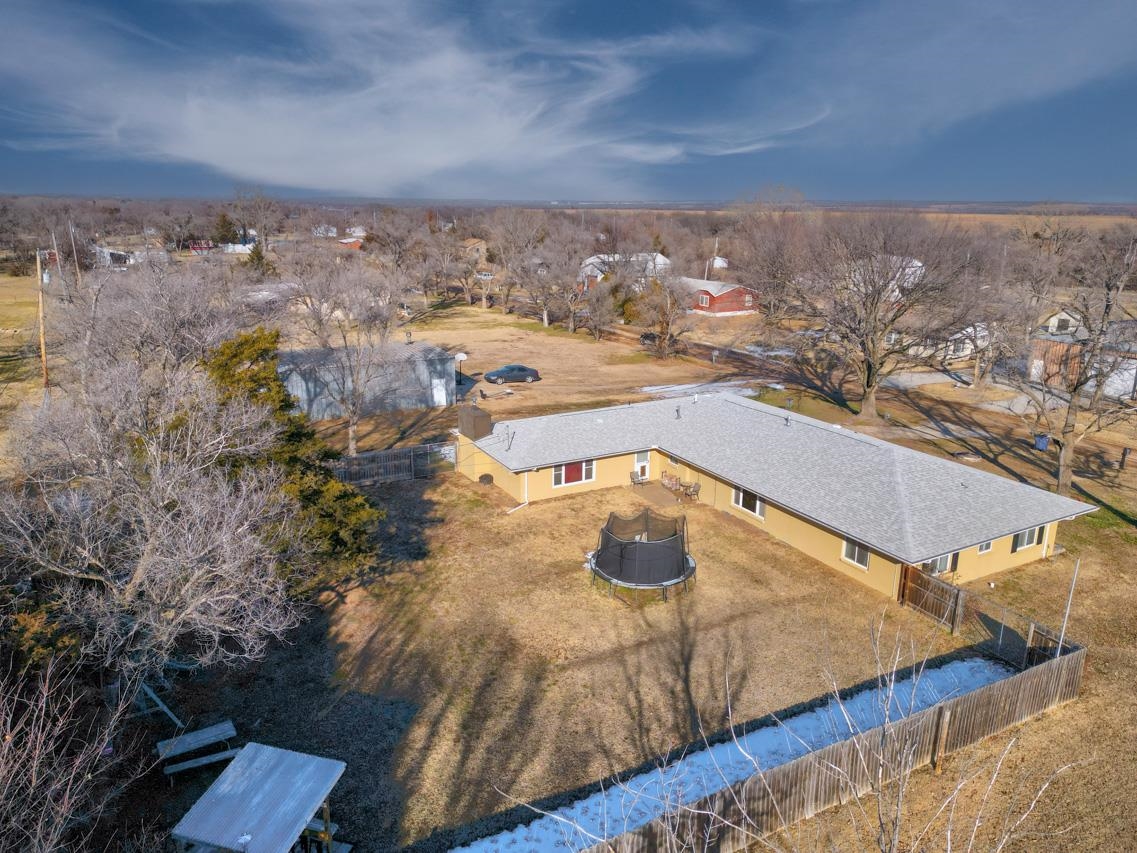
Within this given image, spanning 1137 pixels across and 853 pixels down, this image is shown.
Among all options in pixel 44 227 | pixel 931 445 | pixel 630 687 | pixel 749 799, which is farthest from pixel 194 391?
pixel 44 227

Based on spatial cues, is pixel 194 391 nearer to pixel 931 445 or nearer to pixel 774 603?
pixel 774 603

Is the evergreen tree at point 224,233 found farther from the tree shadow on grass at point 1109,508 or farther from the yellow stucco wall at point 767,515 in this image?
the tree shadow on grass at point 1109,508

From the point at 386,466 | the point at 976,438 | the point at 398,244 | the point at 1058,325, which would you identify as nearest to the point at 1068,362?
the point at 1058,325

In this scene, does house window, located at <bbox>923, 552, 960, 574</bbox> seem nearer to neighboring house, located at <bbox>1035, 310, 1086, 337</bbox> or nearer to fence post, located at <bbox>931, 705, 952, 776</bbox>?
fence post, located at <bbox>931, 705, 952, 776</bbox>

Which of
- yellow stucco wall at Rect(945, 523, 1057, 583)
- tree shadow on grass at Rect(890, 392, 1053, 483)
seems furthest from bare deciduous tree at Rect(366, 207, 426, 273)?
yellow stucco wall at Rect(945, 523, 1057, 583)

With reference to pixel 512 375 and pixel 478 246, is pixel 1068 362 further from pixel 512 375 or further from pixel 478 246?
pixel 478 246

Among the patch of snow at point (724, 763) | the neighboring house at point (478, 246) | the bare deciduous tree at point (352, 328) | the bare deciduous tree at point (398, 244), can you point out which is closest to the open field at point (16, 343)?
the bare deciduous tree at point (352, 328)

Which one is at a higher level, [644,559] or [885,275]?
[885,275]
